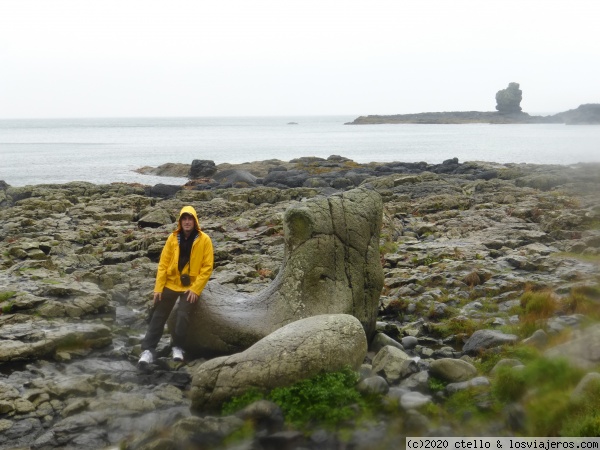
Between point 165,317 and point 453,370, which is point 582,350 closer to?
point 453,370

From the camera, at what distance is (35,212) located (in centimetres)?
3709

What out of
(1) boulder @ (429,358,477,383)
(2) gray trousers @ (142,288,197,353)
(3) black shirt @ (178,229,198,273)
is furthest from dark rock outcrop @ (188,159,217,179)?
(1) boulder @ (429,358,477,383)

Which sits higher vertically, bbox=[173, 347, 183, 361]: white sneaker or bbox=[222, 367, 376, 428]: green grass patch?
bbox=[222, 367, 376, 428]: green grass patch

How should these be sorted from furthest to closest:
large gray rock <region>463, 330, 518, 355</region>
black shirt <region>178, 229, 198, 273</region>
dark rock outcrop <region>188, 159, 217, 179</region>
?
dark rock outcrop <region>188, 159, 217, 179</region> < black shirt <region>178, 229, 198, 273</region> < large gray rock <region>463, 330, 518, 355</region>

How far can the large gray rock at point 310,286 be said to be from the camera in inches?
549

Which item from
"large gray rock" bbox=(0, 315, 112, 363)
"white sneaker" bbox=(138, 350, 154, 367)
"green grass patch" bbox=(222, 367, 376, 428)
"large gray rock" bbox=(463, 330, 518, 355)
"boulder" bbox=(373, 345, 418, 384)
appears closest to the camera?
"green grass patch" bbox=(222, 367, 376, 428)

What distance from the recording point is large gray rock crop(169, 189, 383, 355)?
13.9 metres

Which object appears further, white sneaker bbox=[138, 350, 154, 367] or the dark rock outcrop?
the dark rock outcrop

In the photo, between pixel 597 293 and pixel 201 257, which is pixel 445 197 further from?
pixel 201 257

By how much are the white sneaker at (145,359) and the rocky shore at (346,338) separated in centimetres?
35

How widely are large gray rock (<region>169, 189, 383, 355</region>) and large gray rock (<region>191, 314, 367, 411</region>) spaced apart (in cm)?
227

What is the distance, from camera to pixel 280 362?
11.0 m

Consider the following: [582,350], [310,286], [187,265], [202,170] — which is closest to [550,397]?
[582,350]

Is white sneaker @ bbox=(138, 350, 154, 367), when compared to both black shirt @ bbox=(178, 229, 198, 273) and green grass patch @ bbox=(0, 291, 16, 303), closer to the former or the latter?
black shirt @ bbox=(178, 229, 198, 273)
